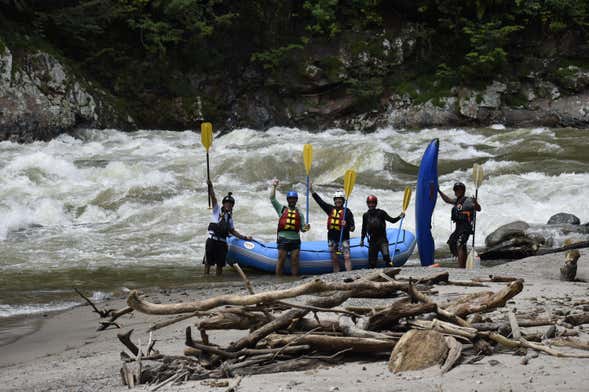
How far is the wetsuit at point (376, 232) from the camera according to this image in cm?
753

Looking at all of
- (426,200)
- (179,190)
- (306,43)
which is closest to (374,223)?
(426,200)

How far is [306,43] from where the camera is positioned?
2147 cm

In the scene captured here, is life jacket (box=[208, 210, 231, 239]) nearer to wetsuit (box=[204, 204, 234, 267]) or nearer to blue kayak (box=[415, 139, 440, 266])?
wetsuit (box=[204, 204, 234, 267])

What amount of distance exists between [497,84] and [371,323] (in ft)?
59.6

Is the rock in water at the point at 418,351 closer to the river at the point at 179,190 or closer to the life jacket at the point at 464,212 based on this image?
the river at the point at 179,190

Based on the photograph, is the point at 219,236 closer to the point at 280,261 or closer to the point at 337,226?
the point at 280,261

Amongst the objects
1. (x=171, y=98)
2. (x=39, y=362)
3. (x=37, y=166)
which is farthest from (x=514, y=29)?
(x=39, y=362)

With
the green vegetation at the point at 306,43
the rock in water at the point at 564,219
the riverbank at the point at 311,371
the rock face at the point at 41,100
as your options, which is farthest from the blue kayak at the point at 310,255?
the green vegetation at the point at 306,43

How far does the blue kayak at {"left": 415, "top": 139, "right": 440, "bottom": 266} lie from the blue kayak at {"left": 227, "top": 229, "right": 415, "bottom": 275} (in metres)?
0.31

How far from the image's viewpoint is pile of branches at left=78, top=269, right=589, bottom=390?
3.03 meters

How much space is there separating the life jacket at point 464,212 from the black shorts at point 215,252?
2.52 meters

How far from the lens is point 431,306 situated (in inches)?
127

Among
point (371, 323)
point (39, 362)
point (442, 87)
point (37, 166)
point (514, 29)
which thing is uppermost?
point (514, 29)

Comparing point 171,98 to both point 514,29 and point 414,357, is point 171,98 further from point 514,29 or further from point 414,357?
point 414,357
